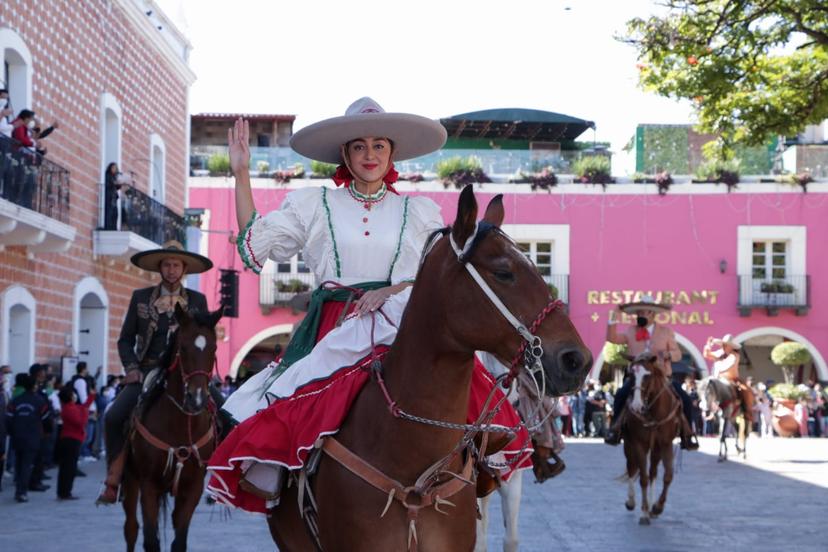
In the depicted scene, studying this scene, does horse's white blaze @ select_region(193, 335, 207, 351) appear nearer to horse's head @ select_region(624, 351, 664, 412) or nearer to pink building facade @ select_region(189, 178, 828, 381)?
horse's head @ select_region(624, 351, 664, 412)

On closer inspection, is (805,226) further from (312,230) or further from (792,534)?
(312,230)

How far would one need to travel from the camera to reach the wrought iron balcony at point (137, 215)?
23188mm

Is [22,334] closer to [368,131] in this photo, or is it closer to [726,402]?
[726,402]

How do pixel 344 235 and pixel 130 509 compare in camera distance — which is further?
pixel 130 509

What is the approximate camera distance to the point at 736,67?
14758 millimetres

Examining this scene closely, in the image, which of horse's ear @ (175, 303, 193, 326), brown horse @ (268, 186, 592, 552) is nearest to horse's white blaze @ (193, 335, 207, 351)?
horse's ear @ (175, 303, 193, 326)

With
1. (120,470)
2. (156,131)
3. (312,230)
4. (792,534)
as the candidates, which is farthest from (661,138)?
(312,230)

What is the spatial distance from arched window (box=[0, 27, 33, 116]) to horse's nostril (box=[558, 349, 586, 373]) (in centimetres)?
1596

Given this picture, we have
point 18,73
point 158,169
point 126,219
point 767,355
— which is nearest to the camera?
point 18,73

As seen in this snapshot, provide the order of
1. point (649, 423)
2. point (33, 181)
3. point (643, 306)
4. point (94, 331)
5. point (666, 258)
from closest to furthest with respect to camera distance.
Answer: point (649, 423) → point (643, 306) → point (33, 181) → point (94, 331) → point (666, 258)

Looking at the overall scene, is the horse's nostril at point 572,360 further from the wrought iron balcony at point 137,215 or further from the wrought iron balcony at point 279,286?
the wrought iron balcony at point 279,286

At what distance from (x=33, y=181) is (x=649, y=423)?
32.3 ft

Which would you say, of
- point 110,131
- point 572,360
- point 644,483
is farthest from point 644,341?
point 110,131

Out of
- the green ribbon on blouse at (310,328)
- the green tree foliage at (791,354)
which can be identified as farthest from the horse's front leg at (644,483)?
the green tree foliage at (791,354)
